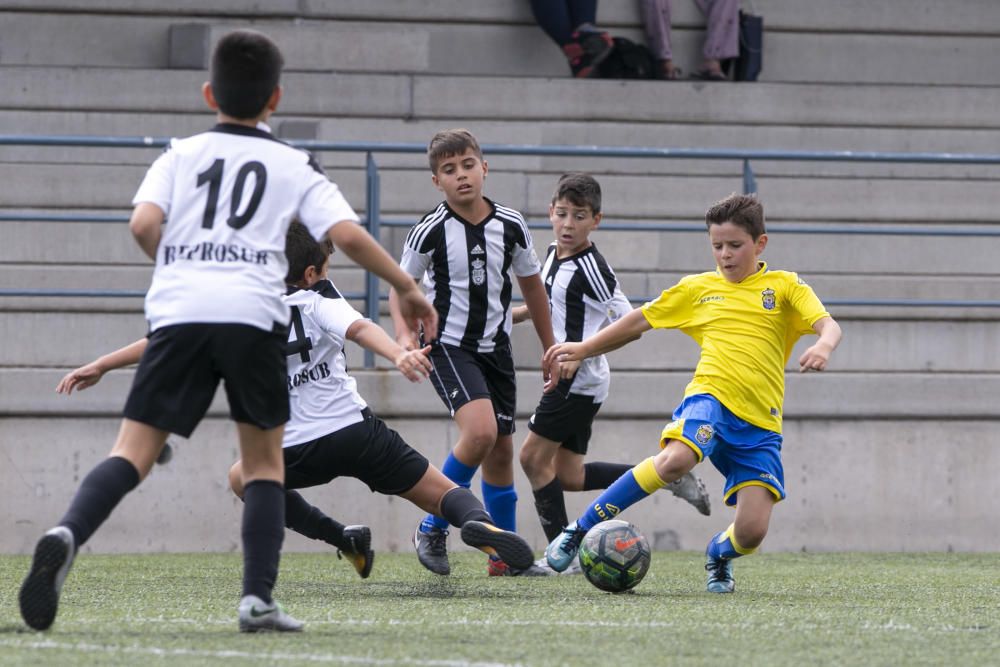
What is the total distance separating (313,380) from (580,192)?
1766 mm

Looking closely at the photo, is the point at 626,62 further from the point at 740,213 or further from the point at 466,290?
the point at 740,213

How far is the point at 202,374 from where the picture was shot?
406 cm

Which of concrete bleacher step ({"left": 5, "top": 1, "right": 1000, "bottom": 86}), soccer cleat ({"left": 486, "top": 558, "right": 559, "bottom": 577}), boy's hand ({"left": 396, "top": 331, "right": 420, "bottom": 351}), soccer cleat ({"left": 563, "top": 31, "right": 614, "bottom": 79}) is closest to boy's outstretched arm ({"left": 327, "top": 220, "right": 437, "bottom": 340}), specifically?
boy's hand ({"left": 396, "top": 331, "right": 420, "bottom": 351})

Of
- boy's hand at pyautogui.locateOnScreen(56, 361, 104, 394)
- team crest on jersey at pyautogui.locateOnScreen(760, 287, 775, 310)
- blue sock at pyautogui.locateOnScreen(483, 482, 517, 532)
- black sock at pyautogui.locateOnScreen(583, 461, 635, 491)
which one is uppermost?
team crest on jersey at pyautogui.locateOnScreen(760, 287, 775, 310)

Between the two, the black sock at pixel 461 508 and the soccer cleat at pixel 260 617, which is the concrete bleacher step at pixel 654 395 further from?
the soccer cleat at pixel 260 617

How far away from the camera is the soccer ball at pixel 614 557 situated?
552cm

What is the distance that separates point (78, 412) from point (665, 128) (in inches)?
203

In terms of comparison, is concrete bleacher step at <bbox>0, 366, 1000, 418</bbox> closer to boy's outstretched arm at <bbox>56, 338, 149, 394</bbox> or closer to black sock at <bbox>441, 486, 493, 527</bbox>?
black sock at <bbox>441, 486, 493, 527</bbox>

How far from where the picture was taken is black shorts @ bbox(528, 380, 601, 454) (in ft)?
22.9

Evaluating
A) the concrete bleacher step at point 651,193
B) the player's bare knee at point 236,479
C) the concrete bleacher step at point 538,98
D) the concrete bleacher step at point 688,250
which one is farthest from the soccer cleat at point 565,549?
the concrete bleacher step at point 538,98

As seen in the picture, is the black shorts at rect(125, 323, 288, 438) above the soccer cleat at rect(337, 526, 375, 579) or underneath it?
above

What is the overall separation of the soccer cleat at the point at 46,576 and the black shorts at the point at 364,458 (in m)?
1.80

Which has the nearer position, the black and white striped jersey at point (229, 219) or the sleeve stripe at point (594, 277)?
the black and white striped jersey at point (229, 219)

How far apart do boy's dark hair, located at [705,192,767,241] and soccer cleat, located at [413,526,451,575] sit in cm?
170
